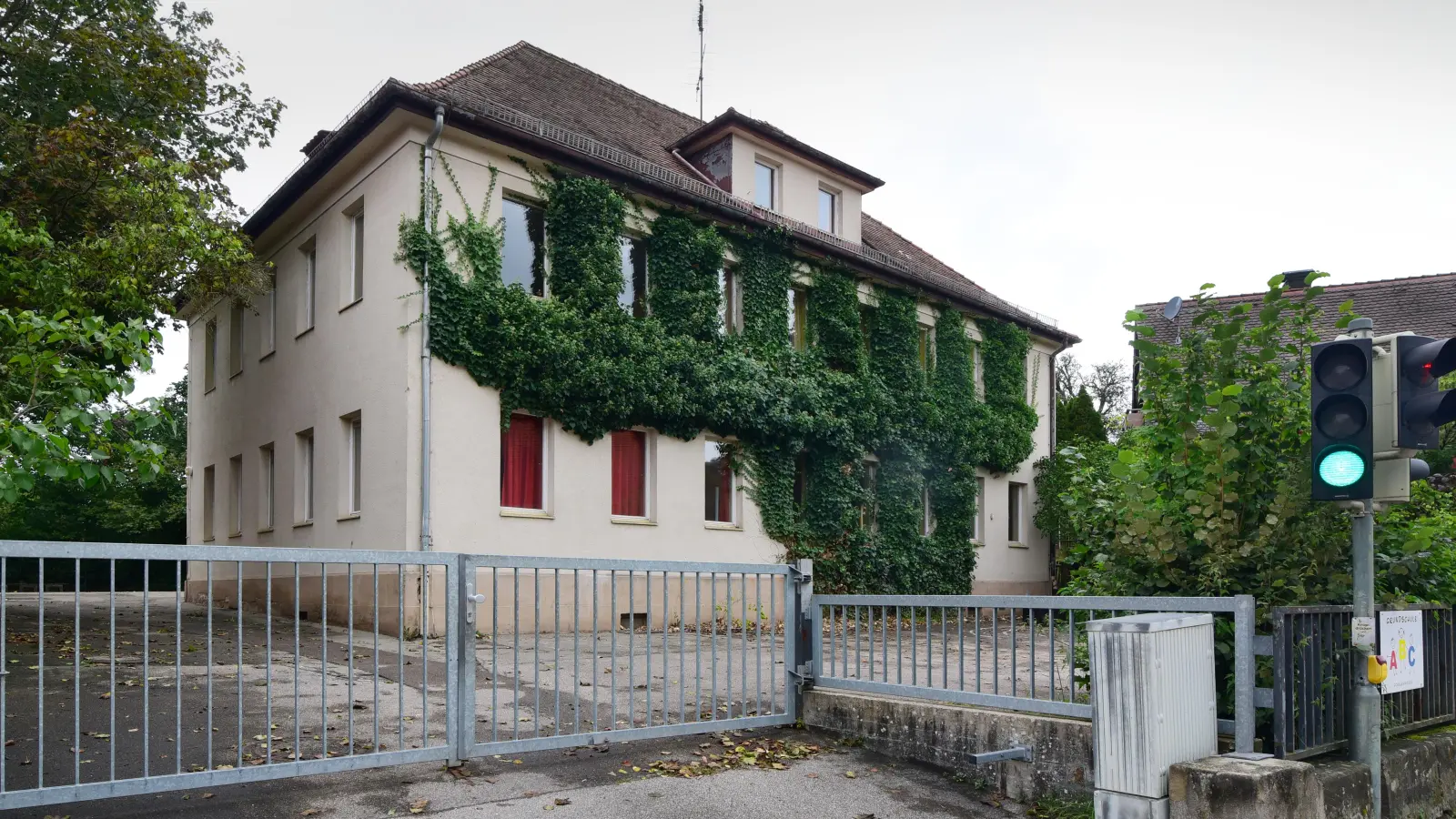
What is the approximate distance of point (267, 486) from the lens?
20938mm

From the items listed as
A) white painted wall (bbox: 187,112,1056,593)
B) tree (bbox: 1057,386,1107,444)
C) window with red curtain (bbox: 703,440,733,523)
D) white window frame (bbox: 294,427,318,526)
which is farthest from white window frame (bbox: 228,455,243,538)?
tree (bbox: 1057,386,1107,444)

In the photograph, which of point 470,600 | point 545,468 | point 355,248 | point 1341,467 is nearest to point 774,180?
point 355,248

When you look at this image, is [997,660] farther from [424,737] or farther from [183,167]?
[183,167]

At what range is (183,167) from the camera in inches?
547

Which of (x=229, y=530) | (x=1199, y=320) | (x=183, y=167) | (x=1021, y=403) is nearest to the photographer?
(x=1199, y=320)

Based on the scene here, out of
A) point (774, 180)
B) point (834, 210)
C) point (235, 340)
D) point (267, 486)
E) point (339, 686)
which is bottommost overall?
point (339, 686)

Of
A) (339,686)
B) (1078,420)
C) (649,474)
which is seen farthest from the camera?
(1078,420)

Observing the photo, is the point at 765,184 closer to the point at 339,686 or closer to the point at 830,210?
the point at 830,210

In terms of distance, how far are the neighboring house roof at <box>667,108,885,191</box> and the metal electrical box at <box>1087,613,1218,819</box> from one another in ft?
55.8

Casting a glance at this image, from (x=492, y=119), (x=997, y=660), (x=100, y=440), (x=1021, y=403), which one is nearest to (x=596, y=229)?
(x=492, y=119)

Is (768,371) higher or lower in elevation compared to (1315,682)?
higher

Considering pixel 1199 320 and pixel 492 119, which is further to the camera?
pixel 492 119

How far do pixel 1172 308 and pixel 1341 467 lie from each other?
3.82ft

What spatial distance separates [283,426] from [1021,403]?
17.2 meters
